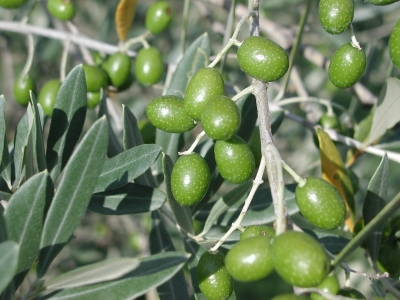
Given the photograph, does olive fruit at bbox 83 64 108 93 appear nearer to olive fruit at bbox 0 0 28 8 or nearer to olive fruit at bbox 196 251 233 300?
olive fruit at bbox 0 0 28 8

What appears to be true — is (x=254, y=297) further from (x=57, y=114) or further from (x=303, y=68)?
(x=57, y=114)

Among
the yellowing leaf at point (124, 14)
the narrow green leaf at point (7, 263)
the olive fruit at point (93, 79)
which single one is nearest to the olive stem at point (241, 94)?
the narrow green leaf at point (7, 263)

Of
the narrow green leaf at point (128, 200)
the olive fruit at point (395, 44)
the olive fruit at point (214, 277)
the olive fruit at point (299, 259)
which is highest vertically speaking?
the olive fruit at point (395, 44)

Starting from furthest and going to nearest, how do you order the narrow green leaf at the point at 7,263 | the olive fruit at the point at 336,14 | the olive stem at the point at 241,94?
the olive fruit at the point at 336,14 < the olive stem at the point at 241,94 < the narrow green leaf at the point at 7,263

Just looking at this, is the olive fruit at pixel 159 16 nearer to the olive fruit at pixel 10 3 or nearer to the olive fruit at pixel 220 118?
the olive fruit at pixel 10 3

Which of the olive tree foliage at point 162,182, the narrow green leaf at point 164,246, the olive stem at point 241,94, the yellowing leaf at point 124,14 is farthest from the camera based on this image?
the yellowing leaf at point 124,14
